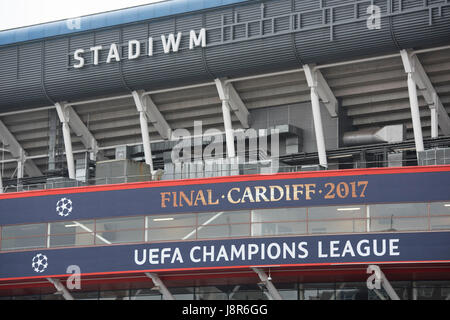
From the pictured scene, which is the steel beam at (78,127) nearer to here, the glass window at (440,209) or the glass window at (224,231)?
the glass window at (224,231)

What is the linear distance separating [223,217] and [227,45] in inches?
482

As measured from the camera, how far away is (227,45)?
6106cm

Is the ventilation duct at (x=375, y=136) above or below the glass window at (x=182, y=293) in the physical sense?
above

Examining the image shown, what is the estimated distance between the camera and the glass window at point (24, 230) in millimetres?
56219

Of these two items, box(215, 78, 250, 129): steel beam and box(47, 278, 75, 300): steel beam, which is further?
box(215, 78, 250, 129): steel beam

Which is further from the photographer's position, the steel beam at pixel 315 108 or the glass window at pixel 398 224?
the steel beam at pixel 315 108

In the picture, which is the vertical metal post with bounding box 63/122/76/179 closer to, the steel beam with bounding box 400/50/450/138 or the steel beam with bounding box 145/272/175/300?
the steel beam with bounding box 145/272/175/300

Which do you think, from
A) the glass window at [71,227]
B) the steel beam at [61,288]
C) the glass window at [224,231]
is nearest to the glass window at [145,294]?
the steel beam at [61,288]

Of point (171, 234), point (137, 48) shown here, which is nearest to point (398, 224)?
point (171, 234)

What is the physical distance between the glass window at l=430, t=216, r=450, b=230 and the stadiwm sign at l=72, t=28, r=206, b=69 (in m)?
18.3

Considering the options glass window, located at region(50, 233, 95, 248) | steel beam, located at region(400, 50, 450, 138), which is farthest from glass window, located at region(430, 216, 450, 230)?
glass window, located at region(50, 233, 95, 248)

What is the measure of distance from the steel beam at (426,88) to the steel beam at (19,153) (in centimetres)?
2637

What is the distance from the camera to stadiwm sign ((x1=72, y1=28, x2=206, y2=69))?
2427 inches
